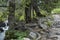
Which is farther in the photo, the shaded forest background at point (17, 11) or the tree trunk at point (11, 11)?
the shaded forest background at point (17, 11)

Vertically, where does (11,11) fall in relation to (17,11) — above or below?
above

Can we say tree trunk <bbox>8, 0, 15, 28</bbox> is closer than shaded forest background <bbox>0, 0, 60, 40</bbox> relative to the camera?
Yes

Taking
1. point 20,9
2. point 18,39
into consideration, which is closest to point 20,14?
point 20,9

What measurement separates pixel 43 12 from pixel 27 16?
290cm

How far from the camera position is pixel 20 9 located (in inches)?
467

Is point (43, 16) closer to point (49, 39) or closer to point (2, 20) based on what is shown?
point (2, 20)

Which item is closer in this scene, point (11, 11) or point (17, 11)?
point (11, 11)

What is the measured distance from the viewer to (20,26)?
11297 millimetres

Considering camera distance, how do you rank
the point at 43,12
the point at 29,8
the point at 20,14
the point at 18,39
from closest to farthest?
the point at 18,39
the point at 20,14
the point at 29,8
the point at 43,12

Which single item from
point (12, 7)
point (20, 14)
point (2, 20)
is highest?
point (12, 7)

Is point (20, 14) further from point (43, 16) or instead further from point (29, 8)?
point (43, 16)

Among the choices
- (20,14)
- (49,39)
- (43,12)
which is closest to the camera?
(49,39)

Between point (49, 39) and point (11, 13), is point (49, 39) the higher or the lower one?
the lower one

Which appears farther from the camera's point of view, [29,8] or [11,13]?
[29,8]
